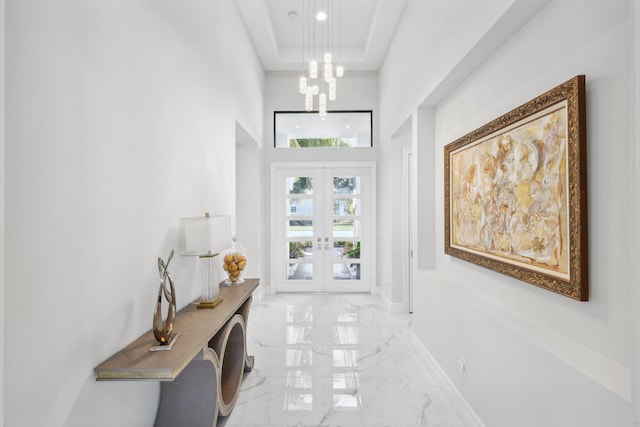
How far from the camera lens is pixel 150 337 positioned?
5.50 feet

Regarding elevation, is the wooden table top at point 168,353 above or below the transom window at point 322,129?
below

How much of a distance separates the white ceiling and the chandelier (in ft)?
0.04

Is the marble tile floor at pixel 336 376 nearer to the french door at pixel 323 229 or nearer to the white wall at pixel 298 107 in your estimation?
the french door at pixel 323 229

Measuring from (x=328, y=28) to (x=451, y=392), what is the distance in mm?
4218

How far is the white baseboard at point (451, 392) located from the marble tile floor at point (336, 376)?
4cm

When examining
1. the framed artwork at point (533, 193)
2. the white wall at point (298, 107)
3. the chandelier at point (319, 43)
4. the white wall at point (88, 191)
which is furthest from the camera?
the white wall at point (298, 107)

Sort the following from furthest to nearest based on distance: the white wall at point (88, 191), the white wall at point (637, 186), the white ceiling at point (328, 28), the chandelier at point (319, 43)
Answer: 1. the white ceiling at point (328, 28)
2. the chandelier at point (319, 43)
3. the white wall at point (88, 191)
4. the white wall at point (637, 186)

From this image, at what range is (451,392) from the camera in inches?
92.4

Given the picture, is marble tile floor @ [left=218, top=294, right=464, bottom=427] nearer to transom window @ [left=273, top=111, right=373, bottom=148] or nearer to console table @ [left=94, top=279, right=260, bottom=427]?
console table @ [left=94, top=279, right=260, bottom=427]

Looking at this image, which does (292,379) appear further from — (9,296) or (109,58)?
(109,58)

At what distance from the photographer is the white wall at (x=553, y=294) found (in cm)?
115

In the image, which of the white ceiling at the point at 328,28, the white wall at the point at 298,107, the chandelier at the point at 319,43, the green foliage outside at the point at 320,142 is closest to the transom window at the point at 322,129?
the green foliage outside at the point at 320,142

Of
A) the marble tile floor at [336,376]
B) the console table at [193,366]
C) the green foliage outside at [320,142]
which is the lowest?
the marble tile floor at [336,376]

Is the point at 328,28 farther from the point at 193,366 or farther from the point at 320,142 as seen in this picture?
the point at 193,366
